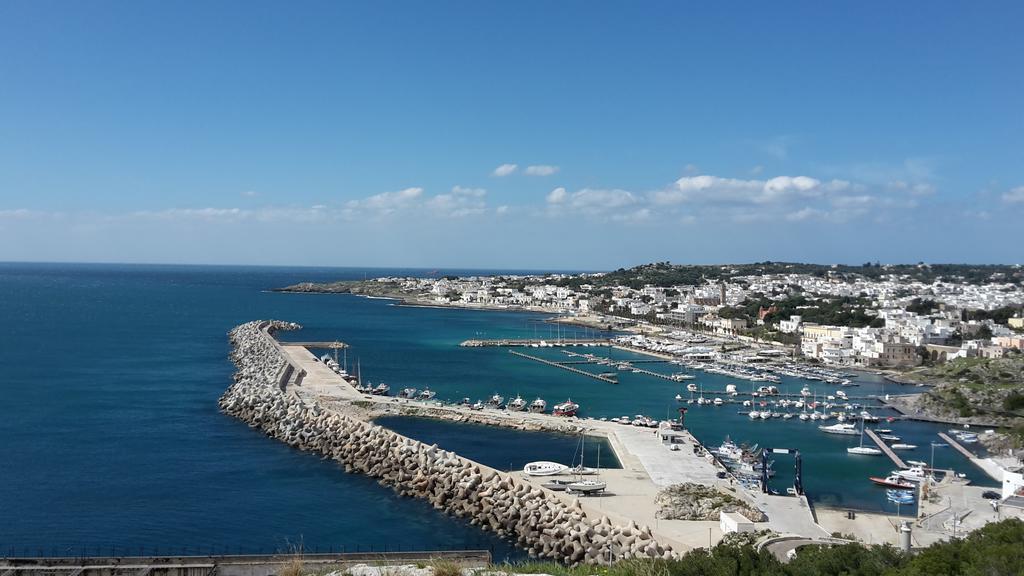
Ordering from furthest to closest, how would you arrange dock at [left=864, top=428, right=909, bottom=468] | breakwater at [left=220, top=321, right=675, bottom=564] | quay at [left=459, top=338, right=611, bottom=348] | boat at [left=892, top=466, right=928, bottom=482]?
quay at [left=459, top=338, right=611, bottom=348] < dock at [left=864, top=428, right=909, bottom=468] < boat at [left=892, top=466, right=928, bottom=482] < breakwater at [left=220, top=321, right=675, bottom=564]

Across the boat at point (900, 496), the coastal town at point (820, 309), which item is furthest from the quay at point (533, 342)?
the boat at point (900, 496)

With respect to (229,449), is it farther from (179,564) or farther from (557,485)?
(557,485)

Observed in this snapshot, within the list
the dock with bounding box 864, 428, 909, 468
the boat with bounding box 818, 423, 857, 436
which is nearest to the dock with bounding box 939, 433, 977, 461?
the dock with bounding box 864, 428, 909, 468

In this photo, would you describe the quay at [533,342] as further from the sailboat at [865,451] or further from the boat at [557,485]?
the boat at [557,485]

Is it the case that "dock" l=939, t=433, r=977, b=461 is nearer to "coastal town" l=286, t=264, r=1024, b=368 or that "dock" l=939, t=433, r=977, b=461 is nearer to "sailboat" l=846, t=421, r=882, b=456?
"sailboat" l=846, t=421, r=882, b=456

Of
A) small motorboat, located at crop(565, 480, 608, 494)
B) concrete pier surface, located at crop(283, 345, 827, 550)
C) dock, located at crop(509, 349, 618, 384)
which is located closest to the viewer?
concrete pier surface, located at crop(283, 345, 827, 550)

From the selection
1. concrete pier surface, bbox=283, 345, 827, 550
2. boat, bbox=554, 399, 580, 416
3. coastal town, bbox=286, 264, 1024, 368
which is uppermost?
coastal town, bbox=286, 264, 1024, 368
